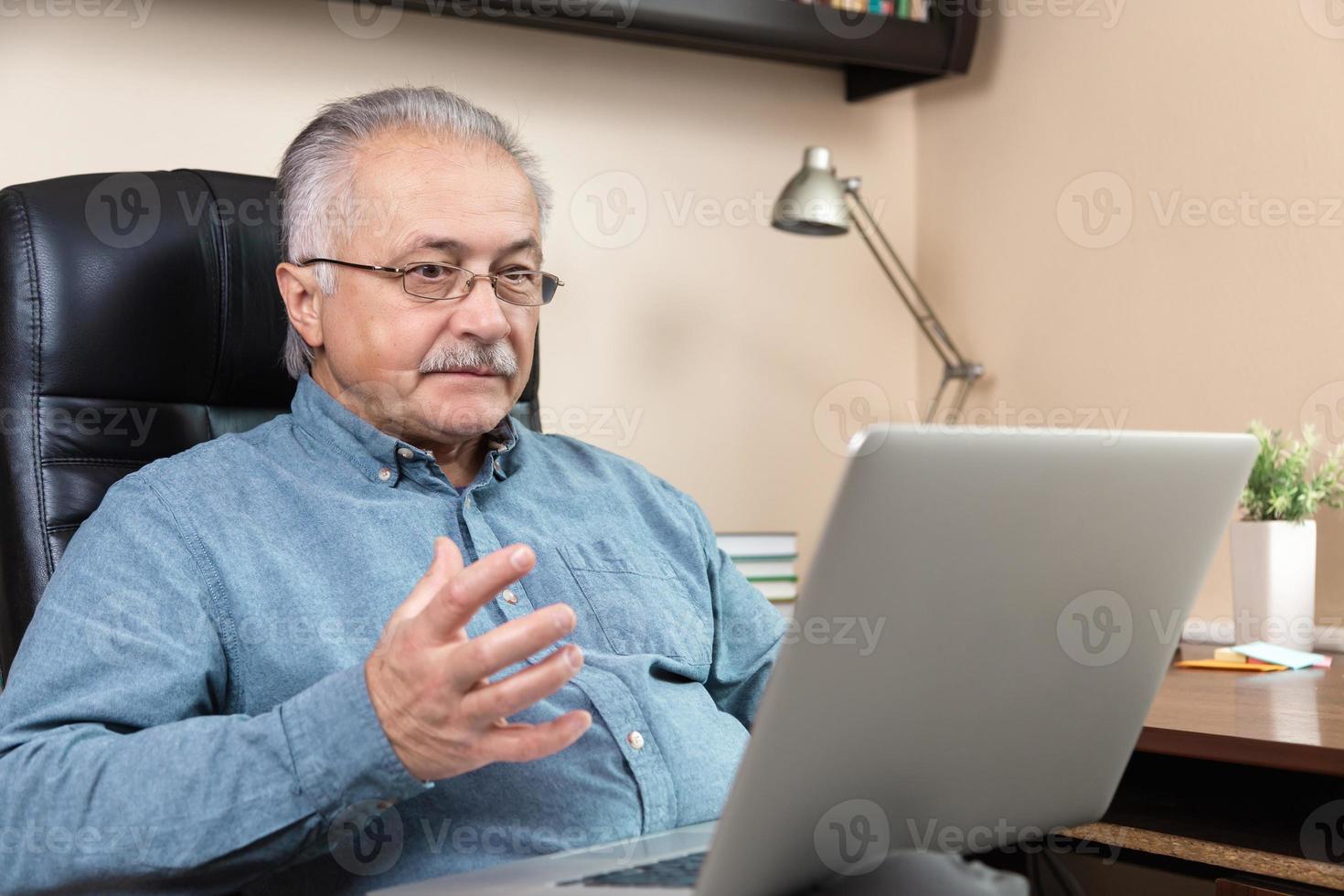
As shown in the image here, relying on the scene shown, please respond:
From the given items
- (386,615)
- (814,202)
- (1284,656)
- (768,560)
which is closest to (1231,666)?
(1284,656)

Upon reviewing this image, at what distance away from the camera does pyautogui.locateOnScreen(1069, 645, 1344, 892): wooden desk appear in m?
1.05

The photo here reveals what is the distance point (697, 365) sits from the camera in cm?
224

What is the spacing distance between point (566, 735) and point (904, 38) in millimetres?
1670

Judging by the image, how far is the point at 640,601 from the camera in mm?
1279

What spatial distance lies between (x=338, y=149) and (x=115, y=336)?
280 millimetres

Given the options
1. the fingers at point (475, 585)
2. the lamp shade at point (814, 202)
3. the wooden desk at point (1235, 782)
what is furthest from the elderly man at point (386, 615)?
the lamp shade at point (814, 202)

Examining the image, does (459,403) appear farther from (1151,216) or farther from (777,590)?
(1151,216)

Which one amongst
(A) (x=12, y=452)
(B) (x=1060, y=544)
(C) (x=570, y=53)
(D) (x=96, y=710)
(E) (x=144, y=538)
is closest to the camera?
(B) (x=1060, y=544)

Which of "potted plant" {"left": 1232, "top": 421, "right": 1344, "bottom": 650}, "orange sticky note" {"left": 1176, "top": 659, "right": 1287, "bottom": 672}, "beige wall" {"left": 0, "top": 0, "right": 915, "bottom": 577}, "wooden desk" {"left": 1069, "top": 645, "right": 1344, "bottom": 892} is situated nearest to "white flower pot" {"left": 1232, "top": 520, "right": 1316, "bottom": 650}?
"potted plant" {"left": 1232, "top": 421, "right": 1344, "bottom": 650}

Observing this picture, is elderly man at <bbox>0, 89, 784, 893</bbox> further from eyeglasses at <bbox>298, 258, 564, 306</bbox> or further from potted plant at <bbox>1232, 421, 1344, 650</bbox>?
potted plant at <bbox>1232, 421, 1344, 650</bbox>

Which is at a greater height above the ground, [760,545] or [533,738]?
[533,738]

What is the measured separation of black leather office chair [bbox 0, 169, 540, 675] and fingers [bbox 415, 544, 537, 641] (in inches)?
24.3

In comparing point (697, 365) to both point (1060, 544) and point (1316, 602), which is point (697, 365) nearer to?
point (1316, 602)

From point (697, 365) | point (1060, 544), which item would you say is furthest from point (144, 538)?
point (697, 365)
